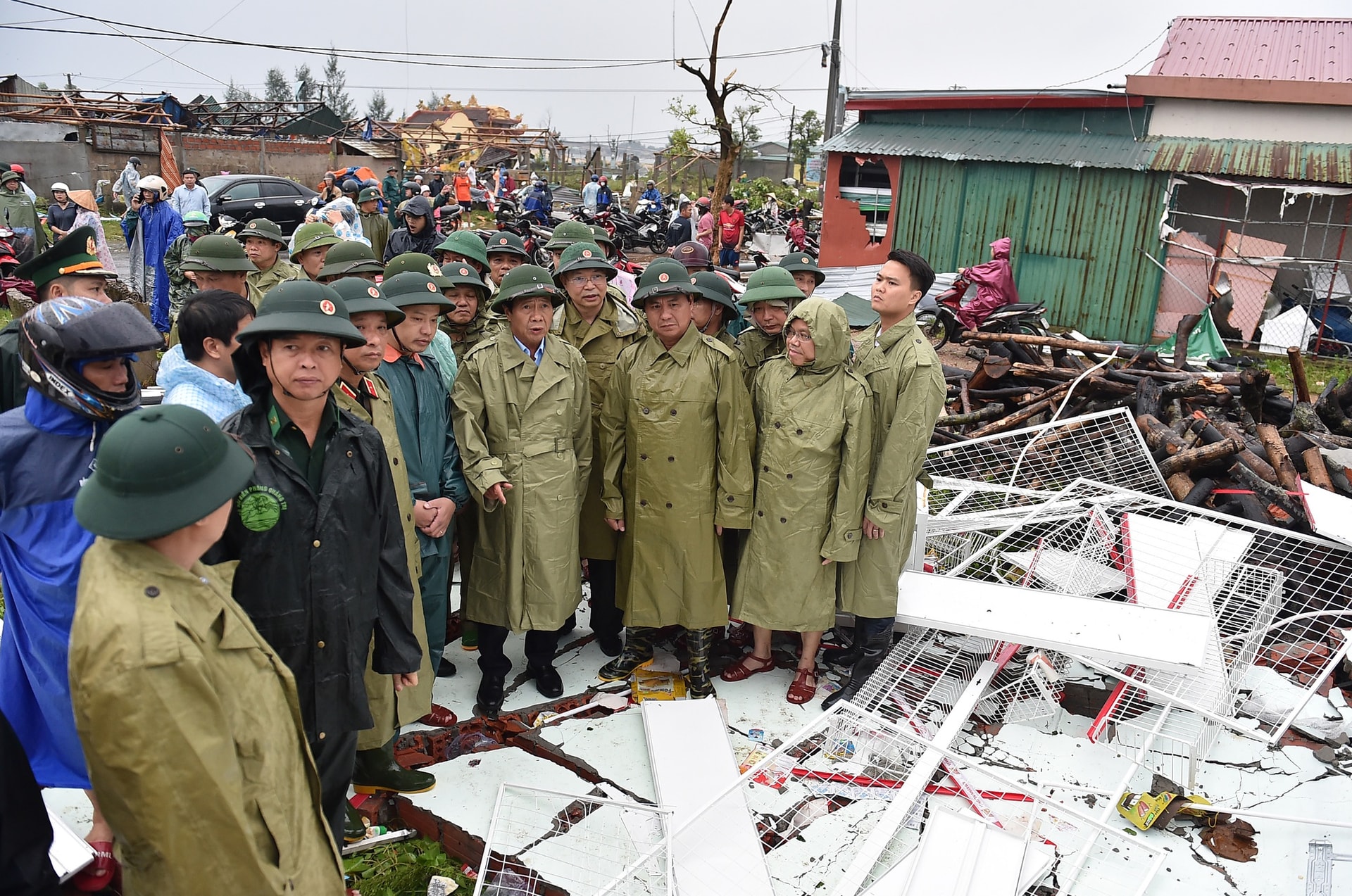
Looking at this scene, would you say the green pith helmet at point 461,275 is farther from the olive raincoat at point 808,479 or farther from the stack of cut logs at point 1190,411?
the stack of cut logs at point 1190,411

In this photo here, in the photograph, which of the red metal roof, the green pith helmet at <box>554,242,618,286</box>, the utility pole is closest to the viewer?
the green pith helmet at <box>554,242,618,286</box>

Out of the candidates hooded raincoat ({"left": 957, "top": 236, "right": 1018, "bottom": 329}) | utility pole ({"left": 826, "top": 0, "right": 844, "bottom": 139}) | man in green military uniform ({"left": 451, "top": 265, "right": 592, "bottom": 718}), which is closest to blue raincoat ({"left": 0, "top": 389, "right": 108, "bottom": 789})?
man in green military uniform ({"left": 451, "top": 265, "right": 592, "bottom": 718})

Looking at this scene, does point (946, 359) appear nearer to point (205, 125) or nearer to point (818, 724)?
point (818, 724)

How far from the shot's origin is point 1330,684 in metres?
4.23

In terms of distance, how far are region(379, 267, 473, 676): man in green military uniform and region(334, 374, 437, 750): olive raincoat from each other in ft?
0.46

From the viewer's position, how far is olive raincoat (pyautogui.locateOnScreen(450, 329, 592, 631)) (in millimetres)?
3684

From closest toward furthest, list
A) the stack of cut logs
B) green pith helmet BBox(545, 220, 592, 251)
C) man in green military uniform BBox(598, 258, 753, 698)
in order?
man in green military uniform BBox(598, 258, 753, 698) < the stack of cut logs < green pith helmet BBox(545, 220, 592, 251)

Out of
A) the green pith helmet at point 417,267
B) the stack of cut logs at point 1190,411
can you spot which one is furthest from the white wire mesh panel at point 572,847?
the stack of cut logs at point 1190,411

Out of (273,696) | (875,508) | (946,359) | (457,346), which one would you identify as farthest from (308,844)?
(946,359)

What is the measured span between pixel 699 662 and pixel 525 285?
5.98 feet

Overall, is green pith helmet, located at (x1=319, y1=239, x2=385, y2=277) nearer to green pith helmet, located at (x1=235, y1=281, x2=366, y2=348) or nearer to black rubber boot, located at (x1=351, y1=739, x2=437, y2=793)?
green pith helmet, located at (x1=235, y1=281, x2=366, y2=348)

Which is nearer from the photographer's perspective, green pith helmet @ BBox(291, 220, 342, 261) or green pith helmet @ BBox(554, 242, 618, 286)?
green pith helmet @ BBox(554, 242, 618, 286)

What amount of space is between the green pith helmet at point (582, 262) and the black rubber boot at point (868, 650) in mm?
1995

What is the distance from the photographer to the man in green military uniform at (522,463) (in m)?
3.68
